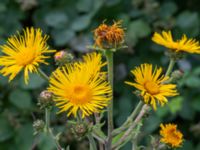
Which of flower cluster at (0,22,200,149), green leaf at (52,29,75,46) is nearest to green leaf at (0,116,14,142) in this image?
green leaf at (52,29,75,46)

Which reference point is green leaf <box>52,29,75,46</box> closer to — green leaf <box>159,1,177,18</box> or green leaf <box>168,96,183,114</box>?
green leaf <box>159,1,177,18</box>

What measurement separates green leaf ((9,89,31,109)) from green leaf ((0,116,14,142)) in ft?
0.31

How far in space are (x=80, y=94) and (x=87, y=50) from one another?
4.10ft

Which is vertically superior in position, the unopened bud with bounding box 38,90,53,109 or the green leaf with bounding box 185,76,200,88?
the green leaf with bounding box 185,76,200,88

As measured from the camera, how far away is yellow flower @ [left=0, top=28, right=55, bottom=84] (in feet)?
4.08

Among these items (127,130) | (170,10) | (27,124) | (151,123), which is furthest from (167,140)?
(170,10)

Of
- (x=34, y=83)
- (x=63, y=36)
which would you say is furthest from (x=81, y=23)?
(x=34, y=83)

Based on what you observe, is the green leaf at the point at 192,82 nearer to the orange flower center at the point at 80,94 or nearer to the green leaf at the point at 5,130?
the green leaf at the point at 5,130

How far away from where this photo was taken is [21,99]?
2377 mm

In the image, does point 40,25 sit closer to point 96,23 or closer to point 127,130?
point 96,23

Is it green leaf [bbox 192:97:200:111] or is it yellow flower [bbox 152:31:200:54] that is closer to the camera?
yellow flower [bbox 152:31:200:54]

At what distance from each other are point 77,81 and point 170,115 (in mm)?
1276

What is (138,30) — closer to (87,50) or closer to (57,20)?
(87,50)

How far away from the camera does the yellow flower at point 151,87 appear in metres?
1.22
